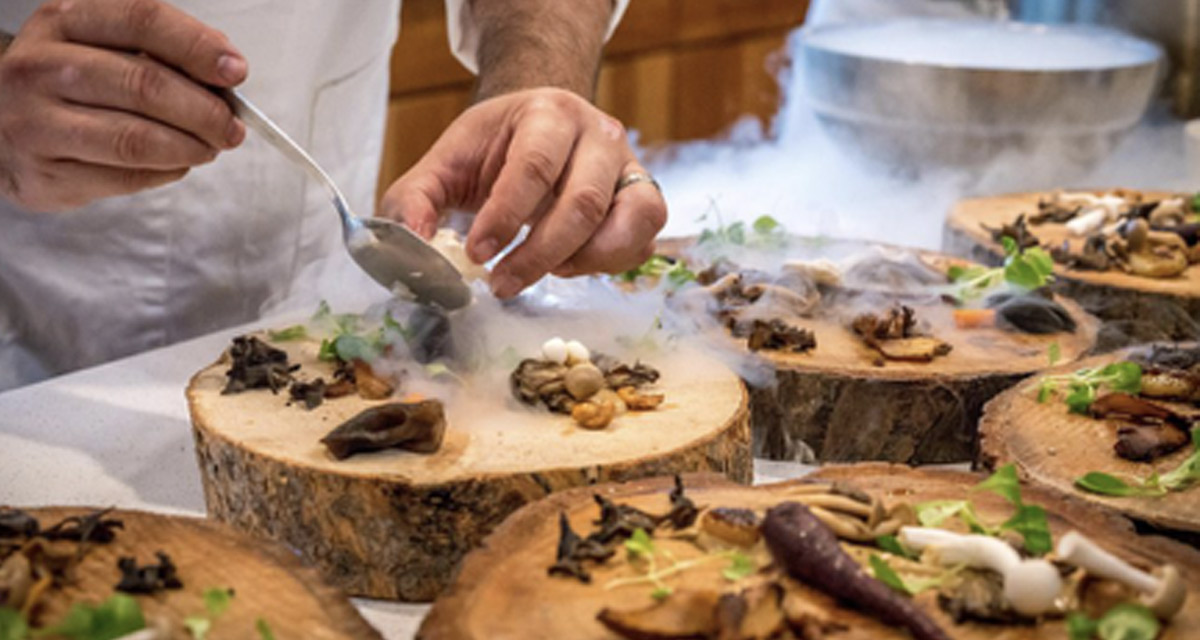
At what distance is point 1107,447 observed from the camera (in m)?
1.97

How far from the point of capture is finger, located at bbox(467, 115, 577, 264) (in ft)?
6.87

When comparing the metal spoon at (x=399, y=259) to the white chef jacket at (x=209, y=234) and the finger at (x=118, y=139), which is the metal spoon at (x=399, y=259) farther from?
the white chef jacket at (x=209, y=234)

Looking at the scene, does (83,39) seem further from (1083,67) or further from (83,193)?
(1083,67)

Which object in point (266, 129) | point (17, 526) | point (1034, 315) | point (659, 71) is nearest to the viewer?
point (17, 526)

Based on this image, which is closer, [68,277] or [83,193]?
[83,193]

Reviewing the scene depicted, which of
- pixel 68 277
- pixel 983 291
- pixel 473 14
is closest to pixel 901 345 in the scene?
pixel 983 291

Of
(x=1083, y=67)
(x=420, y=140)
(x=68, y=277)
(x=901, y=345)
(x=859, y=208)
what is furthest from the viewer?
(x=420, y=140)

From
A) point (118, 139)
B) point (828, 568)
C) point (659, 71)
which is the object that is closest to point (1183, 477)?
point (828, 568)

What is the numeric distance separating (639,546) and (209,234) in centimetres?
154

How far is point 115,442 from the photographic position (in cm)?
225

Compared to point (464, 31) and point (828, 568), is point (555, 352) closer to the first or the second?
point (828, 568)

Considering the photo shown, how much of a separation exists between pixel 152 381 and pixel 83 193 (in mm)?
562

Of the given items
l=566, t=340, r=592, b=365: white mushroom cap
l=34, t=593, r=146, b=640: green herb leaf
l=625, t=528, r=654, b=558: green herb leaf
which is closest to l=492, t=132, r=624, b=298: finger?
l=566, t=340, r=592, b=365: white mushroom cap

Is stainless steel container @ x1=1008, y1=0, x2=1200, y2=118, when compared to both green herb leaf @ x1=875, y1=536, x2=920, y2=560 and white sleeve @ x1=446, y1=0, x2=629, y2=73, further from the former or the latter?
green herb leaf @ x1=875, y1=536, x2=920, y2=560
